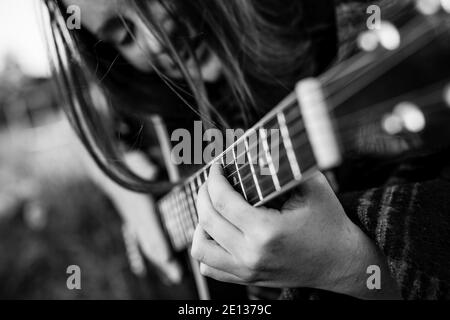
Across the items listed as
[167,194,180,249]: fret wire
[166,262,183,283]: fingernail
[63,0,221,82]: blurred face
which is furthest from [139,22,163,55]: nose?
[166,262,183,283]: fingernail

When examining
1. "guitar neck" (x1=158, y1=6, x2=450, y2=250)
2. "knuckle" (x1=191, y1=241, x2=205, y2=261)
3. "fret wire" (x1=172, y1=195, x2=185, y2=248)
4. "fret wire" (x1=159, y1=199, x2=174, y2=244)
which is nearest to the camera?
"guitar neck" (x1=158, y1=6, x2=450, y2=250)

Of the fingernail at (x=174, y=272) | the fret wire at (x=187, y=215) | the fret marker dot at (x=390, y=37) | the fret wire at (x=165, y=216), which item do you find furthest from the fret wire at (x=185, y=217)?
the fret marker dot at (x=390, y=37)

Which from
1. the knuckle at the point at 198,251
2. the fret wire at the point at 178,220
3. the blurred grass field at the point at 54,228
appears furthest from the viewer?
the blurred grass field at the point at 54,228

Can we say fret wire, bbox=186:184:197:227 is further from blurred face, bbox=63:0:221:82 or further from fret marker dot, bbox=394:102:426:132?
fret marker dot, bbox=394:102:426:132

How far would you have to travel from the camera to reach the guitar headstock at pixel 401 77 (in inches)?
15.9

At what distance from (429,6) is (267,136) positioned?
204 millimetres

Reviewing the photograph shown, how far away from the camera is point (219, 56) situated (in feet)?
2.55

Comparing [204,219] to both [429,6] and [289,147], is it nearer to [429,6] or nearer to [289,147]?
[289,147]

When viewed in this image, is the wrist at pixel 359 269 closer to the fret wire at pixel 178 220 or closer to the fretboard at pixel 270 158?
the fretboard at pixel 270 158

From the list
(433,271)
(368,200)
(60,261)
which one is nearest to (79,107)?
(368,200)

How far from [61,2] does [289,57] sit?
408 millimetres

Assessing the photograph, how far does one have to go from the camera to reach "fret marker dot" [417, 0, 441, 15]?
42cm

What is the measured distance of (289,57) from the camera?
83cm
